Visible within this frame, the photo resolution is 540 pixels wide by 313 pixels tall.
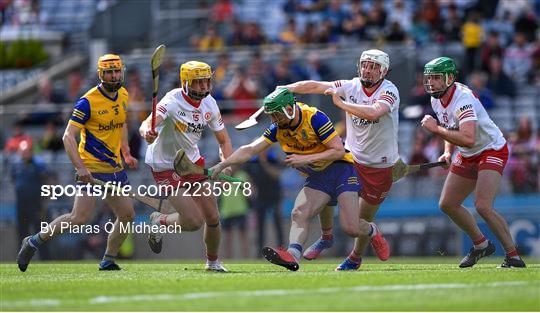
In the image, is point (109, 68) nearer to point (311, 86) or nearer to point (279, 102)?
point (311, 86)

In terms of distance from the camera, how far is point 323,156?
1429cm

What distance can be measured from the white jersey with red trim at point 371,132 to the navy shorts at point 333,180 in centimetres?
85

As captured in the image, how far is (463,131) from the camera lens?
→ 47.8 ft

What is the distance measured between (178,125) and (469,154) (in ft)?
11.0

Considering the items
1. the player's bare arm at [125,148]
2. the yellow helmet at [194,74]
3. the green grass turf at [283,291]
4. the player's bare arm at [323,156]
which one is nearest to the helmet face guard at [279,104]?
the player's bare arm at [323,156]

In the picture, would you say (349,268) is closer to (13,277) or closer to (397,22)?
(13,277)

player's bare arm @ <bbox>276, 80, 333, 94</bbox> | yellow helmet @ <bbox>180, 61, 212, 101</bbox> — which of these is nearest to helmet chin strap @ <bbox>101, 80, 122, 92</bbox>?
yellow helmet @ <bbox>180, 61, 212, 101</bbox>

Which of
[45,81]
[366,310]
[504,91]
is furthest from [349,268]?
[45,81]

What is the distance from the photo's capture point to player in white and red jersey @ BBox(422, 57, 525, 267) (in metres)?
14.7

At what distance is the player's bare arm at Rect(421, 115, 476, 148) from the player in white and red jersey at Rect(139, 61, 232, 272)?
2.47 m

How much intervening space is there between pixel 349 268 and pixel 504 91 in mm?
10424

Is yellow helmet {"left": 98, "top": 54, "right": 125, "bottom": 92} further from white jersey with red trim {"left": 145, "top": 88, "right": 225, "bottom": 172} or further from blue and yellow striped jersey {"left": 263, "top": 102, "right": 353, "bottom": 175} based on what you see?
blue and yellow striped jersey {"left": 263, "top": 102, "right": 353, "bottom": 175}

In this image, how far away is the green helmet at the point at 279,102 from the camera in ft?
46.1

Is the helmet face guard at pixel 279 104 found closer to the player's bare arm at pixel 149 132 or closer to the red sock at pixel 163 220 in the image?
the player's bare arm at pixel 149 132
